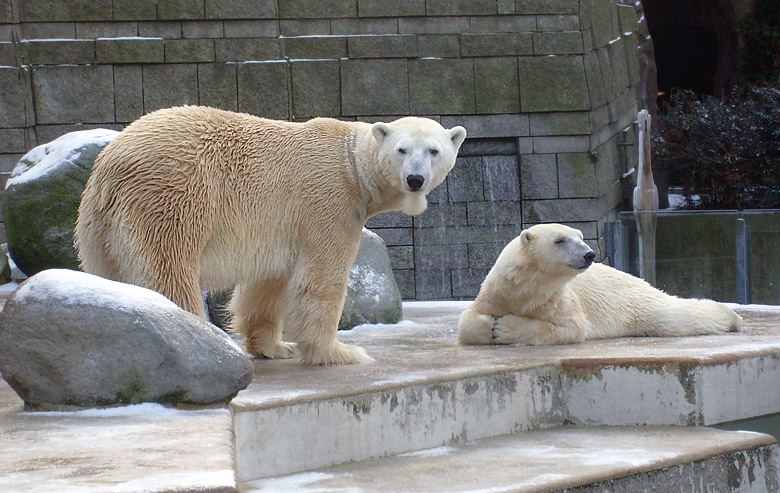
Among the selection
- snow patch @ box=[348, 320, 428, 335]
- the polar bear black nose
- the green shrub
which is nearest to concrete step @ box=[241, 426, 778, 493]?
the polar bear black nose

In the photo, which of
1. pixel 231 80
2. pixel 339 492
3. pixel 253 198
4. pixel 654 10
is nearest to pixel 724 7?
pixel 654 10

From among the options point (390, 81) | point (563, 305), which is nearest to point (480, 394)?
point (563, 305)

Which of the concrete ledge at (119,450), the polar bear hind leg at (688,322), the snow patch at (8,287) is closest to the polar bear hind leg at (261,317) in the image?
the concrete ledge at (119,450)

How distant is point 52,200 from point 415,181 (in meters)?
3.08

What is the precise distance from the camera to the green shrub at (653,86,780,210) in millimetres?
11328

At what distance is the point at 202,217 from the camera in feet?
12.0

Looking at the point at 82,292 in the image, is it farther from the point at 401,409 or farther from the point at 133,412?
the point at 401,409

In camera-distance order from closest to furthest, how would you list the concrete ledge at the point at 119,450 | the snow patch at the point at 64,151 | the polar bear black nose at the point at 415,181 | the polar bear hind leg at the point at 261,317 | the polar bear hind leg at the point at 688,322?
the concrete ledge at the point at 119,450 < the polar bear black nose at the point at 415,181 < the polar bear hind leg at the point at 261,317 < the polar bear hind leg at the point at 688,322 < the snow patch at the point at 64,151

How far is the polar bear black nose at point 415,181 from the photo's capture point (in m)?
3.85

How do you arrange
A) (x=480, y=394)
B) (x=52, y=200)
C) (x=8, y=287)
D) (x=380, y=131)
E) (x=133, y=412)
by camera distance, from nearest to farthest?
(x=133, y=412) → (x=480, y=394) → (x=380, y=131) → (x=52, y=200) → (x=8, y=287)

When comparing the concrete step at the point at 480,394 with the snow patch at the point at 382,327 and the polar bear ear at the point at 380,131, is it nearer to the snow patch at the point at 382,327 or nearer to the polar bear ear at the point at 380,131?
the snow patch at the point at 382,327

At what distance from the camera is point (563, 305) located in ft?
15.6

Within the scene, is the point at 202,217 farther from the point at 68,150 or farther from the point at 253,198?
the point at 68,150

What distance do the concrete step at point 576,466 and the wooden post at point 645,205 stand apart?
158 inches
